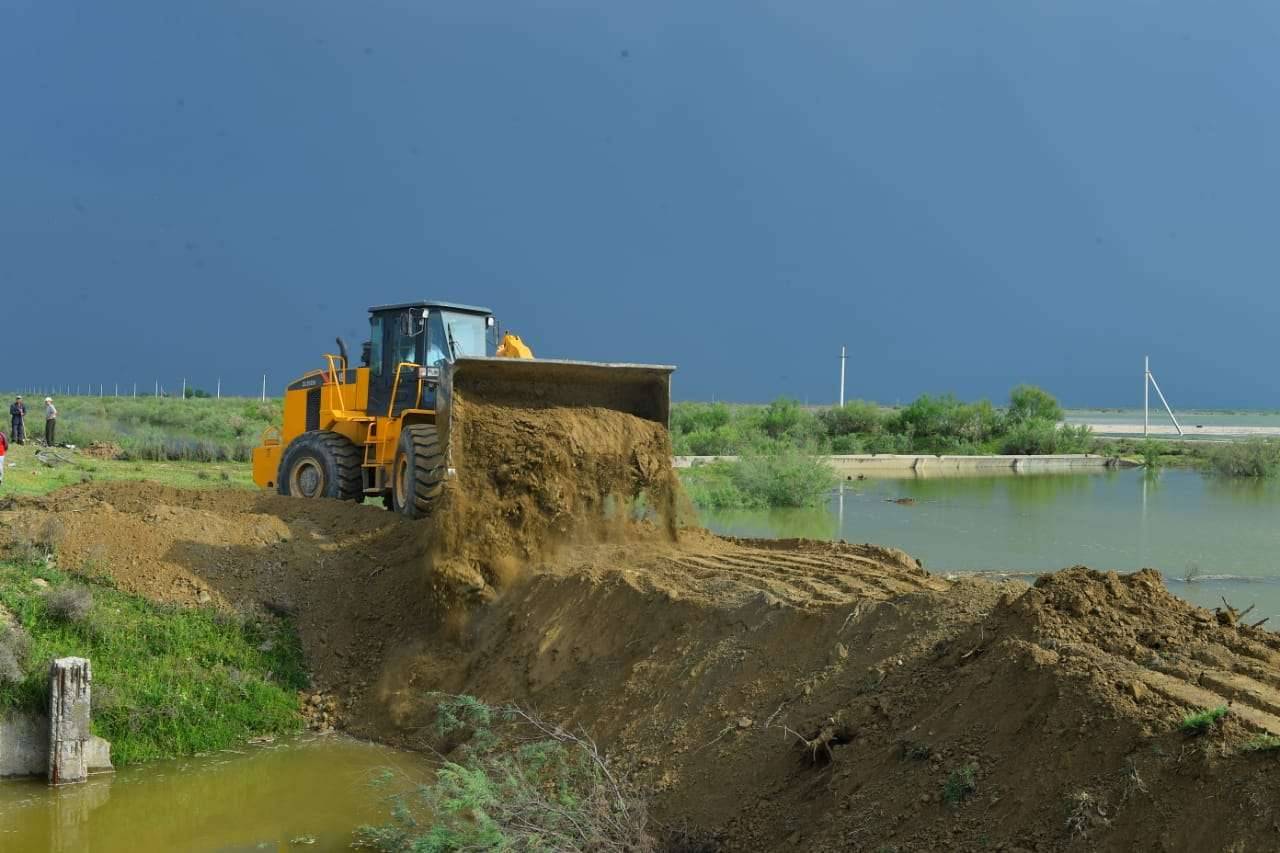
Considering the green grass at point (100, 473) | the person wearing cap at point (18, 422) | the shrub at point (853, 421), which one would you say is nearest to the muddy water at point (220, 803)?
the green grass at point (100, 473)

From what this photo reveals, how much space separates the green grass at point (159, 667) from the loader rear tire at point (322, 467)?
4111 mm

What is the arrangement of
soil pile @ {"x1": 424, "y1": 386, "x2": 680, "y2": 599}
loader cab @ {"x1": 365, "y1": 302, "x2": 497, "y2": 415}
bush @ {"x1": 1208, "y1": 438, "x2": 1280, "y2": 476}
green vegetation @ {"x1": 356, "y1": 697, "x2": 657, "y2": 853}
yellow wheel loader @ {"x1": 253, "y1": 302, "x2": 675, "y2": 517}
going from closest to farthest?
green vegetation @ {"x1": 356, "y1": 697, "x2": 657, "y2": 853} < soil pile @ {"x1": 424, "y1": 386, "x2": 680, "y2": 599} < yellow wheel loader @ {"x1": 253, "y1": 302, "x2": 675, "y2": 517} < loader cab @ {"x1": 365, "y1": 302, "x2": 497, "y2": 415} < bush @ {"x1": 1208, "y1": 438, "x2": 1280, "y2": 476}

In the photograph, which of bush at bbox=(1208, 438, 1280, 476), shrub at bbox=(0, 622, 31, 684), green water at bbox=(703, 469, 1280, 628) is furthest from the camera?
bush at bbox=(1208, 438, 1280, 476)

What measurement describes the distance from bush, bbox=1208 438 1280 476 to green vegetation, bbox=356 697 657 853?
114 feet

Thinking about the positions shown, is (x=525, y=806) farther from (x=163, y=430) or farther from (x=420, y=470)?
(x=163, y=430)

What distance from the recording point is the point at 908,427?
1845 inches

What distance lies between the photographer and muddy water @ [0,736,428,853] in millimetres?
7219

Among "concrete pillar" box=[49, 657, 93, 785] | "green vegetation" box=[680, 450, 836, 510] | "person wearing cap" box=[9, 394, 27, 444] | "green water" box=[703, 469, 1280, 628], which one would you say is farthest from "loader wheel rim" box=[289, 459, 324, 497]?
"person wearing cap" box=[9, 394, 27, 444]

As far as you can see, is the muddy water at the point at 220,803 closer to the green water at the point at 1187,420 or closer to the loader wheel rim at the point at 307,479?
the loader wheel rim at the point at 307,479

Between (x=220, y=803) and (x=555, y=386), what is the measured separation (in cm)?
485

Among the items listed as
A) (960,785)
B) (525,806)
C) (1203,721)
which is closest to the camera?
(1203,721)

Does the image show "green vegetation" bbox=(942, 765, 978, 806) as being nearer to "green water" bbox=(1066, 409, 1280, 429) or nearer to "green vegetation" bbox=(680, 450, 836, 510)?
"green vegetation" bbox=(680, 450, 836, 510)

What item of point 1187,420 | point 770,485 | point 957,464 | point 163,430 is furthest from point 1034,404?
point 1187,420

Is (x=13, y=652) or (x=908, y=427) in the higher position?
(x=908, y=427)
